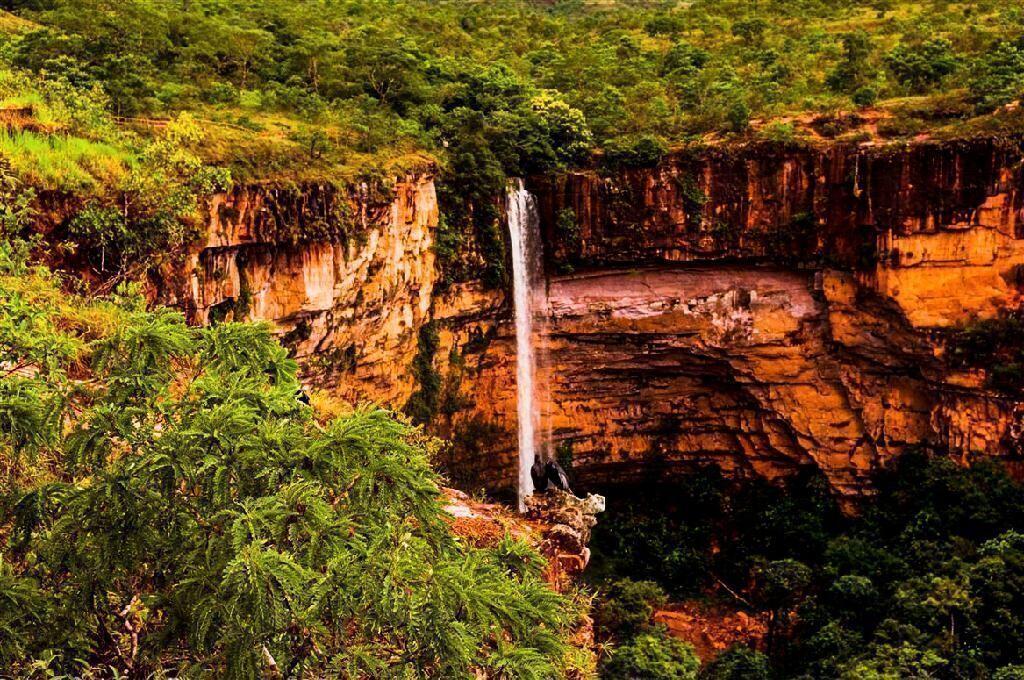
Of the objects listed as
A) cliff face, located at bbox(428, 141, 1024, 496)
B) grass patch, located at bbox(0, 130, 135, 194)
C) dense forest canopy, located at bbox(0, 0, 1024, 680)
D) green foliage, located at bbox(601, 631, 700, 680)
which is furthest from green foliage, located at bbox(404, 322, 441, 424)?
grass patch, located at bbox(0, 130, 135, 194)

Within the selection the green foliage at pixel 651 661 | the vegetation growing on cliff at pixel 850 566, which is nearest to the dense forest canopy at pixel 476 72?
the vegetation growing on cliff at pixel 850 566

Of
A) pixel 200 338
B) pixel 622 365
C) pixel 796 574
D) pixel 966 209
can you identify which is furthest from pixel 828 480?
pixel 200 338

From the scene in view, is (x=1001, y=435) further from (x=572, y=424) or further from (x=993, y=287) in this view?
(x=572, y=424)

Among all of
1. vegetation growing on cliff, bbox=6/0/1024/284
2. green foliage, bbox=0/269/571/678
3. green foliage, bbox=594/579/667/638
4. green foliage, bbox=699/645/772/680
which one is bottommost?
green foliage, bbox=699/645/772/680

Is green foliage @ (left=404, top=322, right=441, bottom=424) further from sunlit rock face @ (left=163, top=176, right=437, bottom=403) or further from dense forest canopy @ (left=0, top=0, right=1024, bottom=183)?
dense forest canopy @ (left=0, top=0, right=1024, bottom=183)

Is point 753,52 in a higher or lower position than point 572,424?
higher

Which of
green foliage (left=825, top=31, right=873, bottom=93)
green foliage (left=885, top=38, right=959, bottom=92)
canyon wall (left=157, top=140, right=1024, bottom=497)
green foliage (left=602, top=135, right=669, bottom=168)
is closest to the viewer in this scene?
canyon wall (left=157, top=140, right=1024, bottom=497)

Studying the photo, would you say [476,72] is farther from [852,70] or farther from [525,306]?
[852,70]
